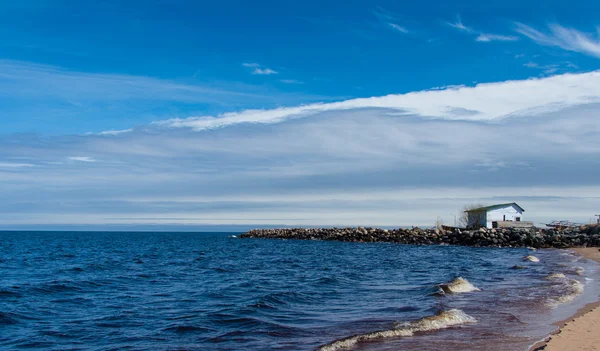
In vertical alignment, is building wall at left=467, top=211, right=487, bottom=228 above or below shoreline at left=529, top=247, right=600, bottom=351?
above

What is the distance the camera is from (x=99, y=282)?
78.5ft

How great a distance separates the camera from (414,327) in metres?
12.9

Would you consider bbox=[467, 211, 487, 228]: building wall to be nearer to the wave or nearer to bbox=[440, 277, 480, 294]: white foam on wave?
the wave

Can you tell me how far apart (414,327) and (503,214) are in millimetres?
66710

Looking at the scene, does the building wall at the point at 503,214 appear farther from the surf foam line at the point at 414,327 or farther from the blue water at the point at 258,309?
the surf foam line at the point at 414,327

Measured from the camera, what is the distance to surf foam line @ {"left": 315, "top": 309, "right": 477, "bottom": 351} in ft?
37.0

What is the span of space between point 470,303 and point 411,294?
2.83 metres

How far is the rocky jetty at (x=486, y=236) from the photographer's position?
2087 inches

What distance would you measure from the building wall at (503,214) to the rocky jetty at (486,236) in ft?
22.1

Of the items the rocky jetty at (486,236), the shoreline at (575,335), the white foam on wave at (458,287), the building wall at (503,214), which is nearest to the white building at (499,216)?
the building wall at (503,214)

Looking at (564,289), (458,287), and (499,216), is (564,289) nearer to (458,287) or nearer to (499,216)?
(458,287)

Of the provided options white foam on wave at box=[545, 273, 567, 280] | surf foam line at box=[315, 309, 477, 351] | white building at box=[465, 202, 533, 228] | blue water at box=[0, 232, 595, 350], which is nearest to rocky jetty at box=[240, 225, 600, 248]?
white building at box=[465, 202, 533, 228]

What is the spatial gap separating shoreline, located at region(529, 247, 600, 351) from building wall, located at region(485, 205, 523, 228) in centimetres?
6242

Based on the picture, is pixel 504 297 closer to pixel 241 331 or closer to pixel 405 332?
pixel 405 332
